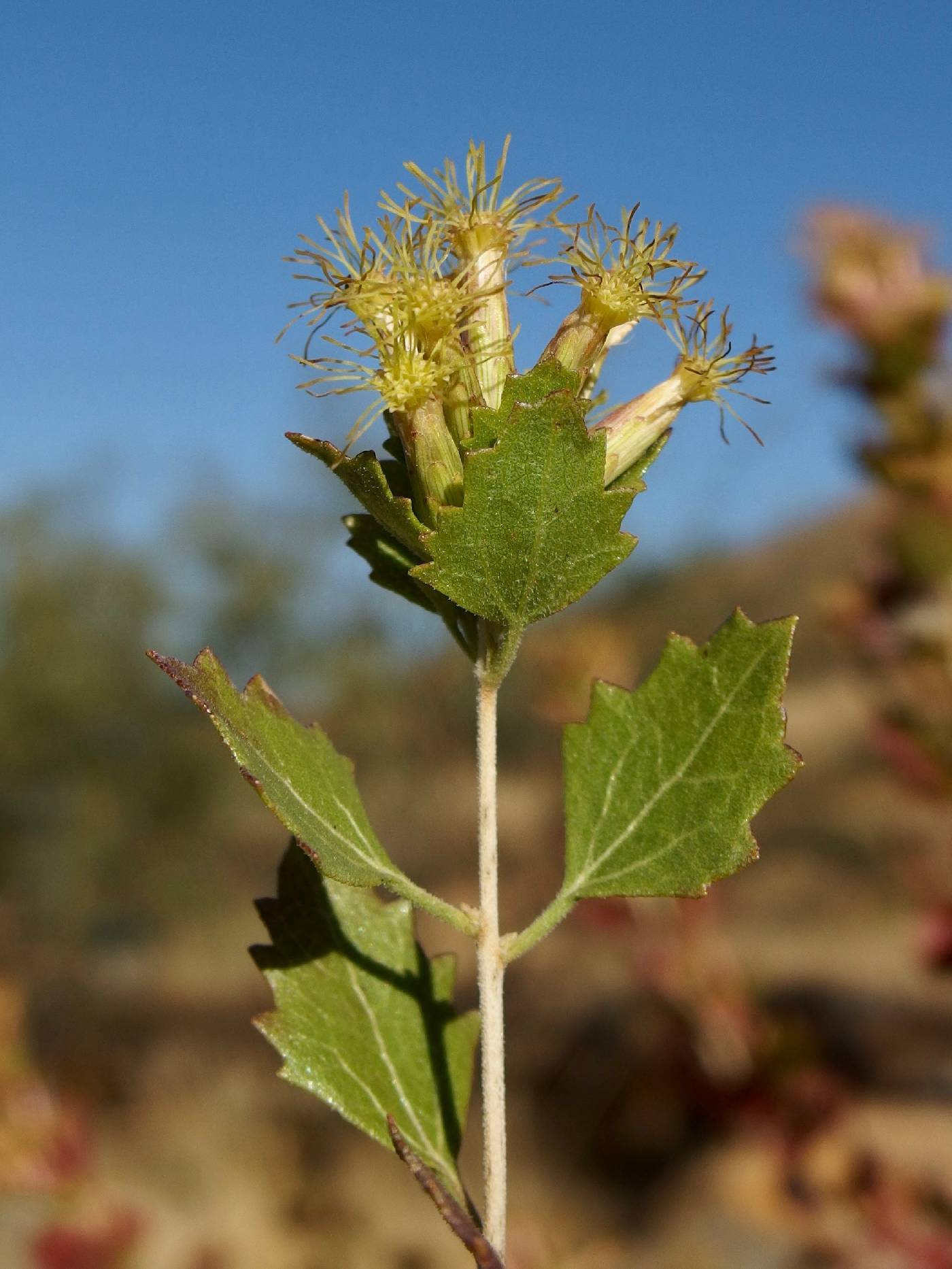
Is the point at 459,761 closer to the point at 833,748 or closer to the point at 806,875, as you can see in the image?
the point at 833,748

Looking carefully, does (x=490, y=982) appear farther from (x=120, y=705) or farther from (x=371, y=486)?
(x=120, y=705)

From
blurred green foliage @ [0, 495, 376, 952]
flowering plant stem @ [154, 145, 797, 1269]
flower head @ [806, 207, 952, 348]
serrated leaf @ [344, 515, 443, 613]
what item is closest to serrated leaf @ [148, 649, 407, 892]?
flowering plant stem @ [154, 145, 797, 1269]

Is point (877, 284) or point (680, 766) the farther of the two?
point (877, 284)

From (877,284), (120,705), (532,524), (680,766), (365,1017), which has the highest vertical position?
(120,705)

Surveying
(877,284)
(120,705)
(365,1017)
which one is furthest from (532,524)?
(120,705)

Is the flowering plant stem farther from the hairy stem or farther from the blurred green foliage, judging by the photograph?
the blurred green foliage

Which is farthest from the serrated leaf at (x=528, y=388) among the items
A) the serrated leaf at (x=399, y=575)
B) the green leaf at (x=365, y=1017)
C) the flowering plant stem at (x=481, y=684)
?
the green leaf at (x=365, y=1017)

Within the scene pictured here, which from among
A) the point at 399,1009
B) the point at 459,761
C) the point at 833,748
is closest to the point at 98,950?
the point at 459,761
